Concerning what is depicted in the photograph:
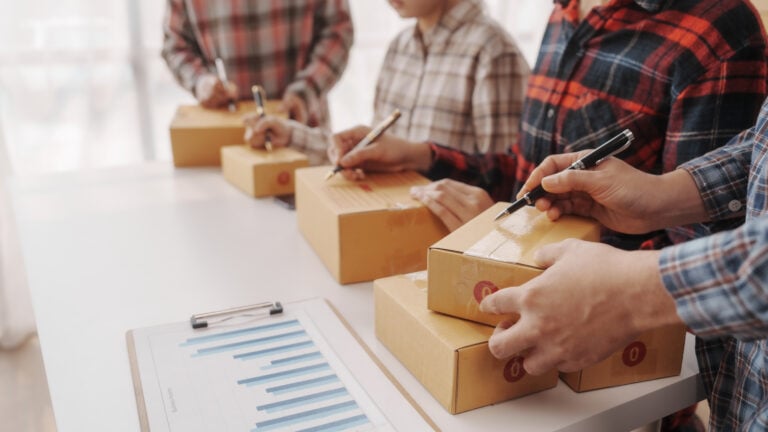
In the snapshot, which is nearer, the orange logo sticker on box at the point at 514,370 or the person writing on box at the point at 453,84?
the orange logo sticker on box at the point at 514,370

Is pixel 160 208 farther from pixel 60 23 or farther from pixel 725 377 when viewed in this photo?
pixel 60 23

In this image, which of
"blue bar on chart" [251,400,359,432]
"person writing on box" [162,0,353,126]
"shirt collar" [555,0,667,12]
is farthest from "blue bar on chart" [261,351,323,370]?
"person writing on box" [162,0,353,126]

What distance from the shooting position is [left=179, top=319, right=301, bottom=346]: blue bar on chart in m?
0.83

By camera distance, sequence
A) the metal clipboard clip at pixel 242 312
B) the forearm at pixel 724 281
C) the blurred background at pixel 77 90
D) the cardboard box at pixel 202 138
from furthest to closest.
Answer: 1. the blurred background at pixel 77 90
2. the cardboard box at pixel 202 138
3. the metal clipboard clip at pixel 242 312
4. the forearm at pixel 724 281

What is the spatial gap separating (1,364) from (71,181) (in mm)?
1029

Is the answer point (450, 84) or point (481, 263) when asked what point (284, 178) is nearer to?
point (450, 84)

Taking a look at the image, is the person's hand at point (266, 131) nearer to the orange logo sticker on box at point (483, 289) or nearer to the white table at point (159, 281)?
the white table at point (159, 281)

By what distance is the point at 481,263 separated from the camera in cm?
71

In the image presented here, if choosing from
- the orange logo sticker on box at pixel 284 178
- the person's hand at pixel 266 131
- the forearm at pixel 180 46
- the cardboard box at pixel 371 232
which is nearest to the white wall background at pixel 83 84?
the forearm at pixel 180 46

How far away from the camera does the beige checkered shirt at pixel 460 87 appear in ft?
5.48

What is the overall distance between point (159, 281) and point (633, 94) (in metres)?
0.83

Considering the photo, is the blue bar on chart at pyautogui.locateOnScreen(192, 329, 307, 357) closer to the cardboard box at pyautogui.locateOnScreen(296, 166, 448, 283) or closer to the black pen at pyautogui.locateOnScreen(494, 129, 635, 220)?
the cardboard box at pyautogui.locateOnScreen(296, 166, 448, 283)

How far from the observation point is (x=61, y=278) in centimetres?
103

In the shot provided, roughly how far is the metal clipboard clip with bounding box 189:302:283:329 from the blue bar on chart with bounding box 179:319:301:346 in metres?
0.03
